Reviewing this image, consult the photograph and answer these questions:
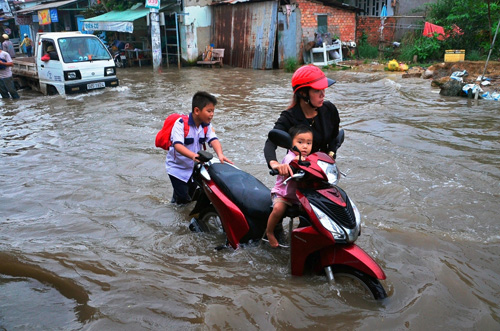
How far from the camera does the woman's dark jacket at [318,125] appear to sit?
3.29 meters

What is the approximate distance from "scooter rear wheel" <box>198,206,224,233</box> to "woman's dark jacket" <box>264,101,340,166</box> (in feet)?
3.72

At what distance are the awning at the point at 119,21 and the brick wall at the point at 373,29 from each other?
407 inches

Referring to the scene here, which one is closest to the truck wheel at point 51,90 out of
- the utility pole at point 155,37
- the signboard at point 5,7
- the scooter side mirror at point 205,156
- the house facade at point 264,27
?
the utility pole at point 155,37

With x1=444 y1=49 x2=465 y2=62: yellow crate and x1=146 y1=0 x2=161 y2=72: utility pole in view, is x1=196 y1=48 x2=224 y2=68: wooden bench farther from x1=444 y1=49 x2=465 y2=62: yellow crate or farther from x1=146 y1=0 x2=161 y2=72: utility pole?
x1=444 y1=49 x2=465 y2=62: yellow crate

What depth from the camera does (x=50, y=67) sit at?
12.4m

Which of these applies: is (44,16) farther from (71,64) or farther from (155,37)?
(71,64)

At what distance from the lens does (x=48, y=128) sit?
30.7 ft

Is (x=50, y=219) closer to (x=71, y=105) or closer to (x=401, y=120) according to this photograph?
(x=401, y=120)

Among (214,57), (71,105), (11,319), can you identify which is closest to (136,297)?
(11,319)

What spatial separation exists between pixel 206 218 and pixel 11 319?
1.85 m

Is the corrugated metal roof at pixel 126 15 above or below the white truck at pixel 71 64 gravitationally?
above

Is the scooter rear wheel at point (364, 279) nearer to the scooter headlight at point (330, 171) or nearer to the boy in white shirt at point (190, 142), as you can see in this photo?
the scooter headlight at point (330, 171)

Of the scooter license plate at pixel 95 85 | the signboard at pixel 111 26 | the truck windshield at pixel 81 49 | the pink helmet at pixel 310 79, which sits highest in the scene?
the signboard at pixel 111 26

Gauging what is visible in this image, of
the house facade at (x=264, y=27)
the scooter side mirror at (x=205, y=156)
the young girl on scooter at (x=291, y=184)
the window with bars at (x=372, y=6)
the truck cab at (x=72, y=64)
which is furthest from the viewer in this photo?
the window with bars at (x=372, y=6)
